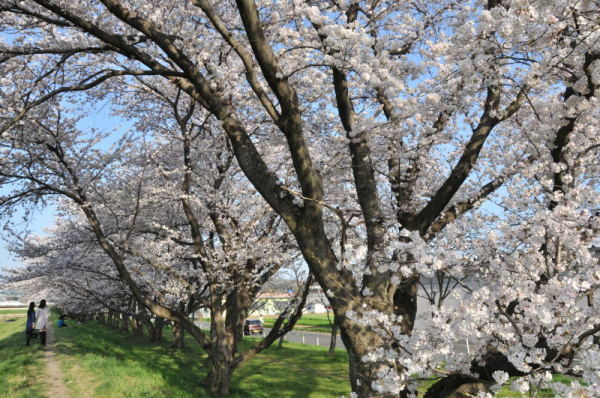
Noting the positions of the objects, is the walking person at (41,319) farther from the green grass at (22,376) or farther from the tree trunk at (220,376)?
the tree trunk at (220,376)

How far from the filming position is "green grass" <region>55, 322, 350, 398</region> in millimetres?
9539

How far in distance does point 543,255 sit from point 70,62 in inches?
360

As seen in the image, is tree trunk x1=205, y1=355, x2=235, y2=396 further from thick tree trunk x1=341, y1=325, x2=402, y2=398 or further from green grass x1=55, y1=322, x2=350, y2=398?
thick tree trunk x1=341, y1=325, x2=402, y2=398

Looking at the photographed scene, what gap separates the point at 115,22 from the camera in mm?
7867

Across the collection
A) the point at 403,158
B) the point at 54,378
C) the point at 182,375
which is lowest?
the point at 182,375

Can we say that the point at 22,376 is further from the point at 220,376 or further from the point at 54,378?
the point at 220,376

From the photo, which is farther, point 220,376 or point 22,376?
point 220,376

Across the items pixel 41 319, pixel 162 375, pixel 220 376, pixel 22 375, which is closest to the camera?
pixel 22 375

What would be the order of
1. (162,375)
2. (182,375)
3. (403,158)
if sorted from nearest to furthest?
(403,158), (162,375), (182,375)

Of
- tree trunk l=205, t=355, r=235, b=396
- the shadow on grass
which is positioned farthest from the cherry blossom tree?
the shadow on grass

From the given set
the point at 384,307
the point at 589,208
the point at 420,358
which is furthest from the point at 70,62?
the point at 589,208

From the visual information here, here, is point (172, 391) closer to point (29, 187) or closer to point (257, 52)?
point (29, 187)

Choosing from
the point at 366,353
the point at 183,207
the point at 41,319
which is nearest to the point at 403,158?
the point at 366,353

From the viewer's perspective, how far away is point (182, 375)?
1280 cm
